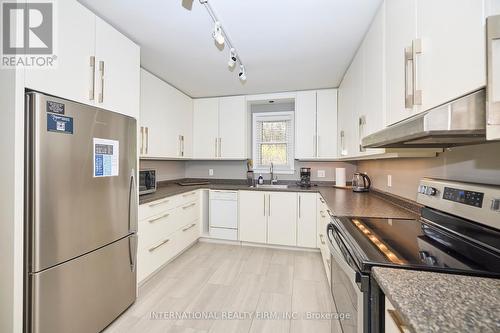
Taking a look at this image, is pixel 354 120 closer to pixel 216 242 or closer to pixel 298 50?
pixel 298 50

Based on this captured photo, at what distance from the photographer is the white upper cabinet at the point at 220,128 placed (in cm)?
353

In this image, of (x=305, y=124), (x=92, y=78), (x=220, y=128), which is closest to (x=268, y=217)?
(x=305, y=124)

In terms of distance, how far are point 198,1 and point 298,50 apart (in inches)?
41.5

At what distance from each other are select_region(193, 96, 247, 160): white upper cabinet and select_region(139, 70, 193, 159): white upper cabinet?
5.4 inches

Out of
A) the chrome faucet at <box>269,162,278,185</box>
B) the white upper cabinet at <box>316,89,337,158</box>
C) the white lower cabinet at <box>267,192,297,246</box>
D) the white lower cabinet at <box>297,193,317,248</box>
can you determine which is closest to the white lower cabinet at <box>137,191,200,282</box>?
the white lower cabinet at <box>267,192,297,246</box>

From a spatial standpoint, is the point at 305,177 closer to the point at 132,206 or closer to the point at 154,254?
the point at 154,254

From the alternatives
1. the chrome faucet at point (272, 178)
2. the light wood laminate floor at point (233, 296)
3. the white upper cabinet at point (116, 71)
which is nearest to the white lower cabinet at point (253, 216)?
the light wood laminate floor at point (233, 296)

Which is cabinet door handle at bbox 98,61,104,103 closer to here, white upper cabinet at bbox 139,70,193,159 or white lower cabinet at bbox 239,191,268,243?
white upper cabinet at bbox 139,70,193,159

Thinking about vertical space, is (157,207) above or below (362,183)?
below

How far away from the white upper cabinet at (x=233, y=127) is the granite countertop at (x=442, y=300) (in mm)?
2913

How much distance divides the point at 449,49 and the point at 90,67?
198cm

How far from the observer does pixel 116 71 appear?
175 cm

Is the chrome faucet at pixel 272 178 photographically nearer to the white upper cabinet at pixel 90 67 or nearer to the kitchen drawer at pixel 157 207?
the kitchen drawer at pixel 157 207

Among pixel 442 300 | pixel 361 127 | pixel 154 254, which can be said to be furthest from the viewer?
pixel 154 254
